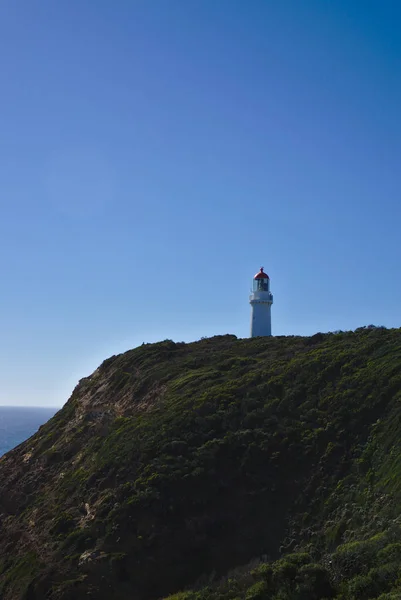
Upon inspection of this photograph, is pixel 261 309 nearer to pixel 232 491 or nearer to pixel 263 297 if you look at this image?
pixel 263 297

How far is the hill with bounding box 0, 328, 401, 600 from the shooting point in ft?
53.6

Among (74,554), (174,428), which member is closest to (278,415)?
(174,428)

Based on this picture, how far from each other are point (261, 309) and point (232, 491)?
80.3 feet

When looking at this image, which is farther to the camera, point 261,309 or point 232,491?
point 261,309

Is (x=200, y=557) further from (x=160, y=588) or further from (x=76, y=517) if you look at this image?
(x=76, y=517)

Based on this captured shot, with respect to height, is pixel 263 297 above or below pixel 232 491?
above

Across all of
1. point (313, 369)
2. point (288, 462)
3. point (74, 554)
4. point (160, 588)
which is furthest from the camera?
point (313, 369)

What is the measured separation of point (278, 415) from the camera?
2480 cm

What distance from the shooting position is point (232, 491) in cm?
2186

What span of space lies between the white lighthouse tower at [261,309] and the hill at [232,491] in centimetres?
1363

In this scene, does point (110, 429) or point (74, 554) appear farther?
point (110, 429)

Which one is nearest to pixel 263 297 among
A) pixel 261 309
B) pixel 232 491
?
pixel 261 309

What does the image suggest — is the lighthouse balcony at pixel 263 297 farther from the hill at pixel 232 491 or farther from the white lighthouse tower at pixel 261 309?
the hill at pixel 232 491

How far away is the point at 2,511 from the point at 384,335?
2060 cm
